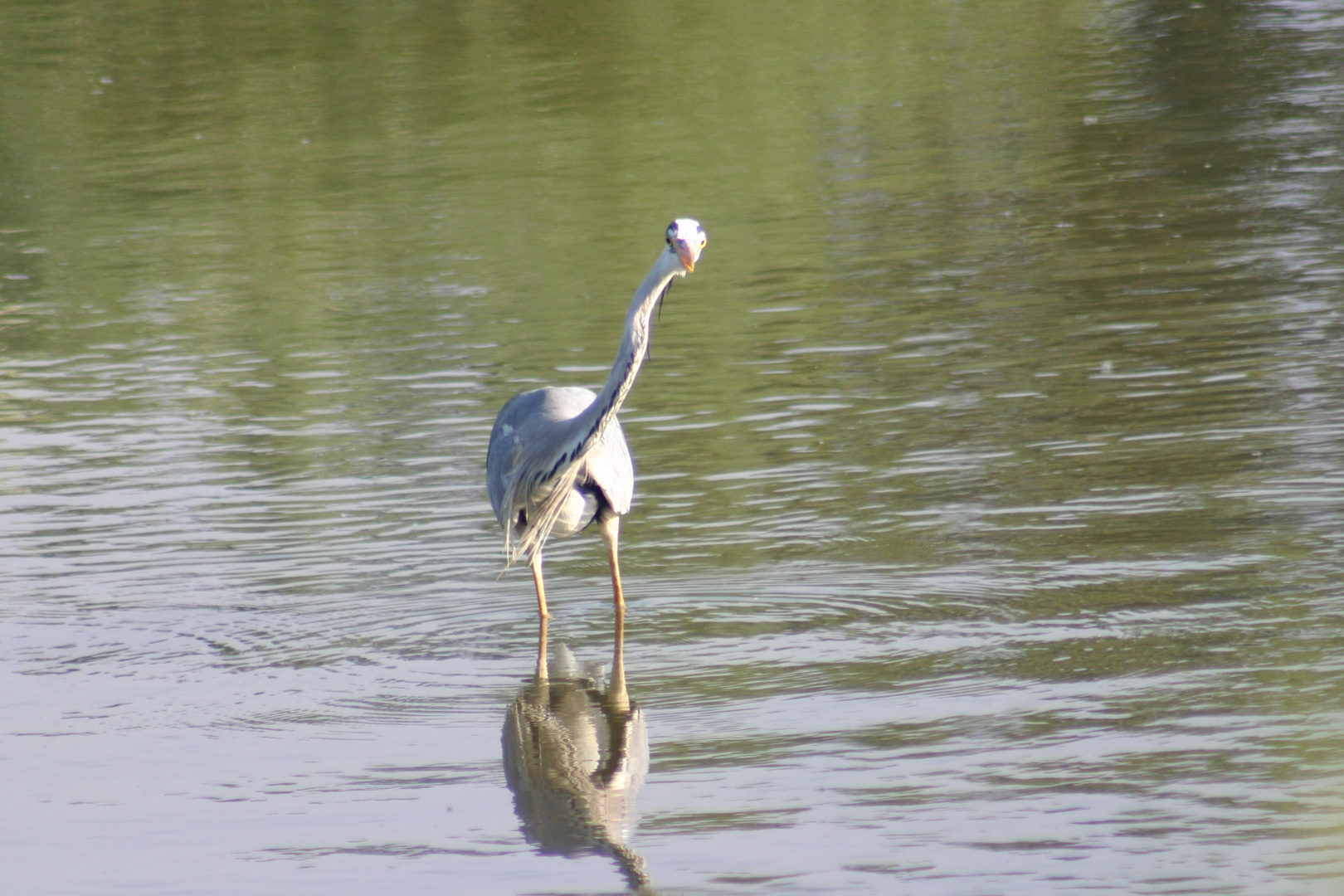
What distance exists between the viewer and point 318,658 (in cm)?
799

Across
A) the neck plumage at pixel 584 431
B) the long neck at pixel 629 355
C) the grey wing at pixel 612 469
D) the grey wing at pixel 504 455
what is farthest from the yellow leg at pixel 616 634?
the long neck at pixel 629 355

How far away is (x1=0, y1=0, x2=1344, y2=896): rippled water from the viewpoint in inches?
240

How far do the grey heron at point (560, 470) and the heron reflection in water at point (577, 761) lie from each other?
573 millimetres

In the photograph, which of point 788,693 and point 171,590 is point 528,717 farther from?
point 171,590

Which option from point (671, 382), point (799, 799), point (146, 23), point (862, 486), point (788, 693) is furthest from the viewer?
point (146, 23)

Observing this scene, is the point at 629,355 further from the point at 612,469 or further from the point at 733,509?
the point at 733,509

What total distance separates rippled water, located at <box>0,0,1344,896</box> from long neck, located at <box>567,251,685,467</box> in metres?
0.96

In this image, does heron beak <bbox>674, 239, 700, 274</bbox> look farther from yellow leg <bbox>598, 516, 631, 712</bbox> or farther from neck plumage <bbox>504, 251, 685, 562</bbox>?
yellow leg <bbox>598, 516, 631, 712</bbox>

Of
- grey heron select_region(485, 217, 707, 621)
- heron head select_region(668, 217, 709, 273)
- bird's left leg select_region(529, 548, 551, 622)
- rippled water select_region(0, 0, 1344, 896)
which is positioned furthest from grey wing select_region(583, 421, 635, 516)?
heron head select_region(668, 217, 709, 273)

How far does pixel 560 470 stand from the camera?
793 cm

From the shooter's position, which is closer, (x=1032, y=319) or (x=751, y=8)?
(x=1032, y=319)

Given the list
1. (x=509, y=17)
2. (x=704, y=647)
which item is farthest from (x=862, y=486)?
(x=509, y=17)

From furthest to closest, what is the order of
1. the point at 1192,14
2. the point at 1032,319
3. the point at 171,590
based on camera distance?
1. the point at 1192,14
2. the point at 1032,319
3. the point at 171,590

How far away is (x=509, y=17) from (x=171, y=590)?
27825 millimetres
